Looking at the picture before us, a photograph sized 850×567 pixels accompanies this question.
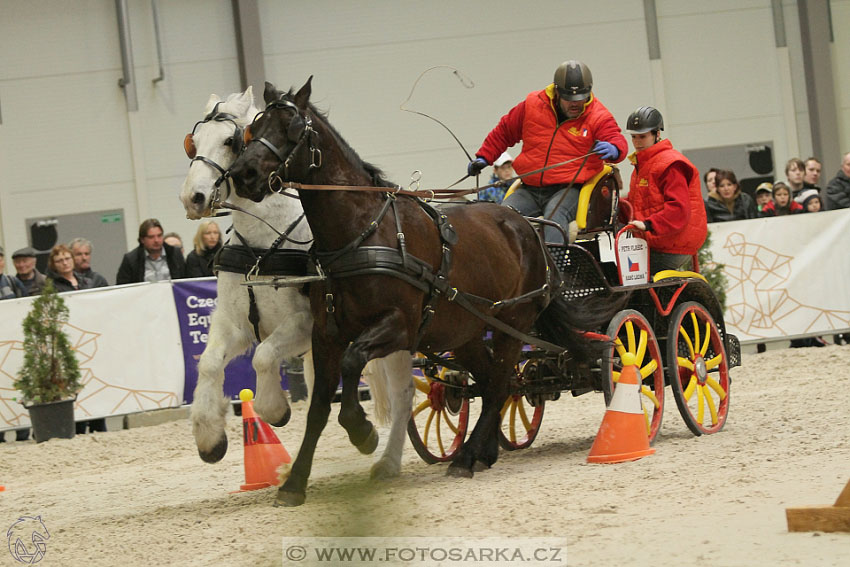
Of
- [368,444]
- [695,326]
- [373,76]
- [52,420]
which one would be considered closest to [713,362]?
[695,326]

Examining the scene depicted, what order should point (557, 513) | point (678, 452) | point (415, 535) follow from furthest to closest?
point (678, 452) < point (557, 513) < point (415, 535)

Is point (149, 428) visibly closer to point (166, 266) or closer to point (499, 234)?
point (166, 266)

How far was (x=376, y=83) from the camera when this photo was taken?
1677cm

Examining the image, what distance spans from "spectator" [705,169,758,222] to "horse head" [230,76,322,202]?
7872 millimetres

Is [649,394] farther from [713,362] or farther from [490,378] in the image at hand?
[490,378]

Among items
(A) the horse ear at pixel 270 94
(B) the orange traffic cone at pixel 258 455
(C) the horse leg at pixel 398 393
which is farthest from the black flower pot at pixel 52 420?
(A) the horse ear at pixel 270 94

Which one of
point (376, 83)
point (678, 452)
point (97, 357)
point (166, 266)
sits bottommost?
point (678, 452)

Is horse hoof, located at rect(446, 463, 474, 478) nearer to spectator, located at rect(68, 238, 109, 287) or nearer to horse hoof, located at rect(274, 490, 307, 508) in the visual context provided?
horse hoof, located at rect(274, 490, 307, 508)

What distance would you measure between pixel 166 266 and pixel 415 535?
726 cm

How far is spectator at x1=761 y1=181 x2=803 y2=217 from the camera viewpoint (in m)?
12.2

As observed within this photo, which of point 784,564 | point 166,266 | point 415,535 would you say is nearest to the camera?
point 784,564

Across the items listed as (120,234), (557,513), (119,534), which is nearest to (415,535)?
(557,513)

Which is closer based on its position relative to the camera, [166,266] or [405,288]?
[405,288]

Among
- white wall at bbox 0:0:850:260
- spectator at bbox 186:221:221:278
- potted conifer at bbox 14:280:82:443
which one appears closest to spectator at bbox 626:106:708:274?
spectator at bbox 186:221:221:278
